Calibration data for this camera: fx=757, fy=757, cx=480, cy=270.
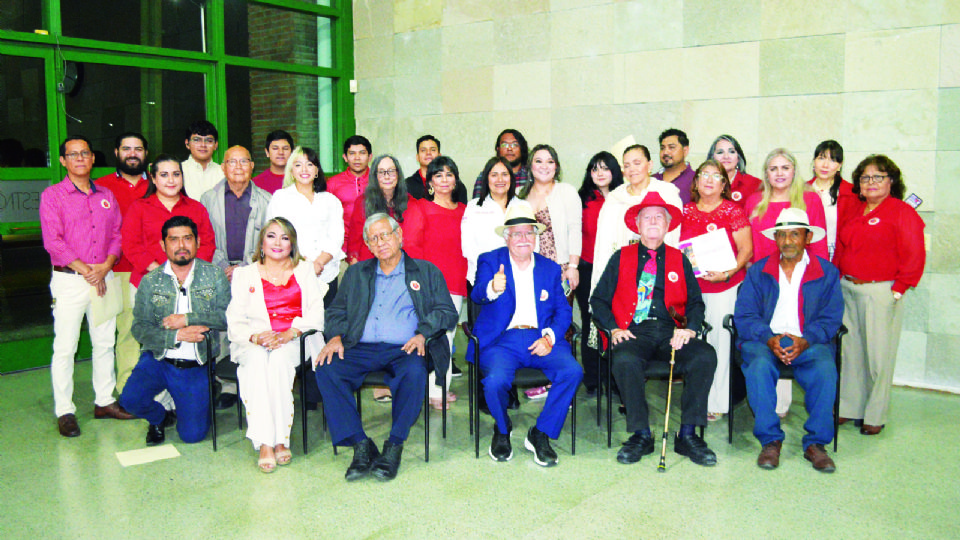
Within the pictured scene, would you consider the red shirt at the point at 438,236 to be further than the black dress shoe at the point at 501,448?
Yes

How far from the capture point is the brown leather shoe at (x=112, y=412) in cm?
450

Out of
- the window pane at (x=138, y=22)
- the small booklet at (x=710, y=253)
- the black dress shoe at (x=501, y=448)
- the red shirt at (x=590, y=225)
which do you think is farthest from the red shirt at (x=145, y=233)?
the small booklet at (x=710, y=253)

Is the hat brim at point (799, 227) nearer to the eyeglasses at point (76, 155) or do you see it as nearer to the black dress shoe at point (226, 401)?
the black dress shoe at point (226, 401)

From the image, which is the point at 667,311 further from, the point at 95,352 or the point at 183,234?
the point at 95,352

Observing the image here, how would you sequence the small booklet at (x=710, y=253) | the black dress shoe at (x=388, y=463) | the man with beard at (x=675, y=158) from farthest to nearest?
the man with beard at (x=675, y=158), the small booklet at (x=710, y=253), the black dress shoe at (x=388, y=463)

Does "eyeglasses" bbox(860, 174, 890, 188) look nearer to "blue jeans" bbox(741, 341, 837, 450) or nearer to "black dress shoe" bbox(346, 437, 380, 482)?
"blue jeans" bbox(741, 341, 837, 450)

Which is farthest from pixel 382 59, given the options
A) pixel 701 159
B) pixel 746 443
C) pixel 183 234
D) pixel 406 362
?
pixel 746 443

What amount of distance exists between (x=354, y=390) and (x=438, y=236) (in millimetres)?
1241

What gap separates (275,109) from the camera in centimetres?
726

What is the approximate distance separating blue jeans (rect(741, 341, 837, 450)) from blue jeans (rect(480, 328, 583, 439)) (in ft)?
3.00

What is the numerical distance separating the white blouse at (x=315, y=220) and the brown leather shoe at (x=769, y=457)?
8.79 ft

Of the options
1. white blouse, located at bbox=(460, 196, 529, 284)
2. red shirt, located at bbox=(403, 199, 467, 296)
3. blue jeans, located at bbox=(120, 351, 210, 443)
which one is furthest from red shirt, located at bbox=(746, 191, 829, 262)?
blue jeans, located at bbox=(120, 351, 210, 443)

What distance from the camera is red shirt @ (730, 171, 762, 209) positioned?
4617mm

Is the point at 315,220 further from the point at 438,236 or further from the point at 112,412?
the point at 112,412
